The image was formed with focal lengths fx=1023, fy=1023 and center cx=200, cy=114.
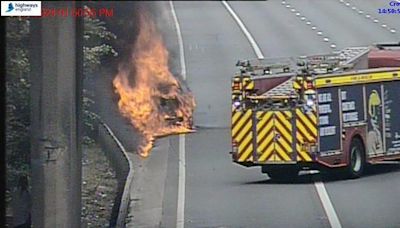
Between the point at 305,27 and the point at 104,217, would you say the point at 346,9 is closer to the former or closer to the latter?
the point at 305,27

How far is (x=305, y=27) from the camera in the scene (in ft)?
35.3

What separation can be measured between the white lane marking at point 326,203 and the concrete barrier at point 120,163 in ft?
6.38

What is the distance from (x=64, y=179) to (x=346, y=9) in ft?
11.0

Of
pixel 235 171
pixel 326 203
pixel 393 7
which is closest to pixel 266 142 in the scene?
pixel 235 171

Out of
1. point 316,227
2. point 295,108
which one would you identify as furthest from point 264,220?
point 295,108

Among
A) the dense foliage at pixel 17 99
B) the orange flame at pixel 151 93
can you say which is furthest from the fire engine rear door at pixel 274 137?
the dense foliage at pixel 17 99

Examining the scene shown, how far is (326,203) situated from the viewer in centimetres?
1042

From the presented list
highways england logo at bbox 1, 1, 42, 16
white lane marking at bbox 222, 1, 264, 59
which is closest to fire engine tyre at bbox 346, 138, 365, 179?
white lane marking at bbox 222, 1, 264, 59

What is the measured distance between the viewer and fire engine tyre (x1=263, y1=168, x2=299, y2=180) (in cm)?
1033

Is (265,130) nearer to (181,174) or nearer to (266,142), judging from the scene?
(266,142)

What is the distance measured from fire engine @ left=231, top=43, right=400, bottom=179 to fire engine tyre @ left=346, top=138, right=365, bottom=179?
1cm

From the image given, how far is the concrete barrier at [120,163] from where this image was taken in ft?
34.3

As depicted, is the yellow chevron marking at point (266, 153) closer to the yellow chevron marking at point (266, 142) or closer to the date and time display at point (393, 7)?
the yellow chevron marking at point (266, 142)

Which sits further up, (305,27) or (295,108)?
(305,27)
